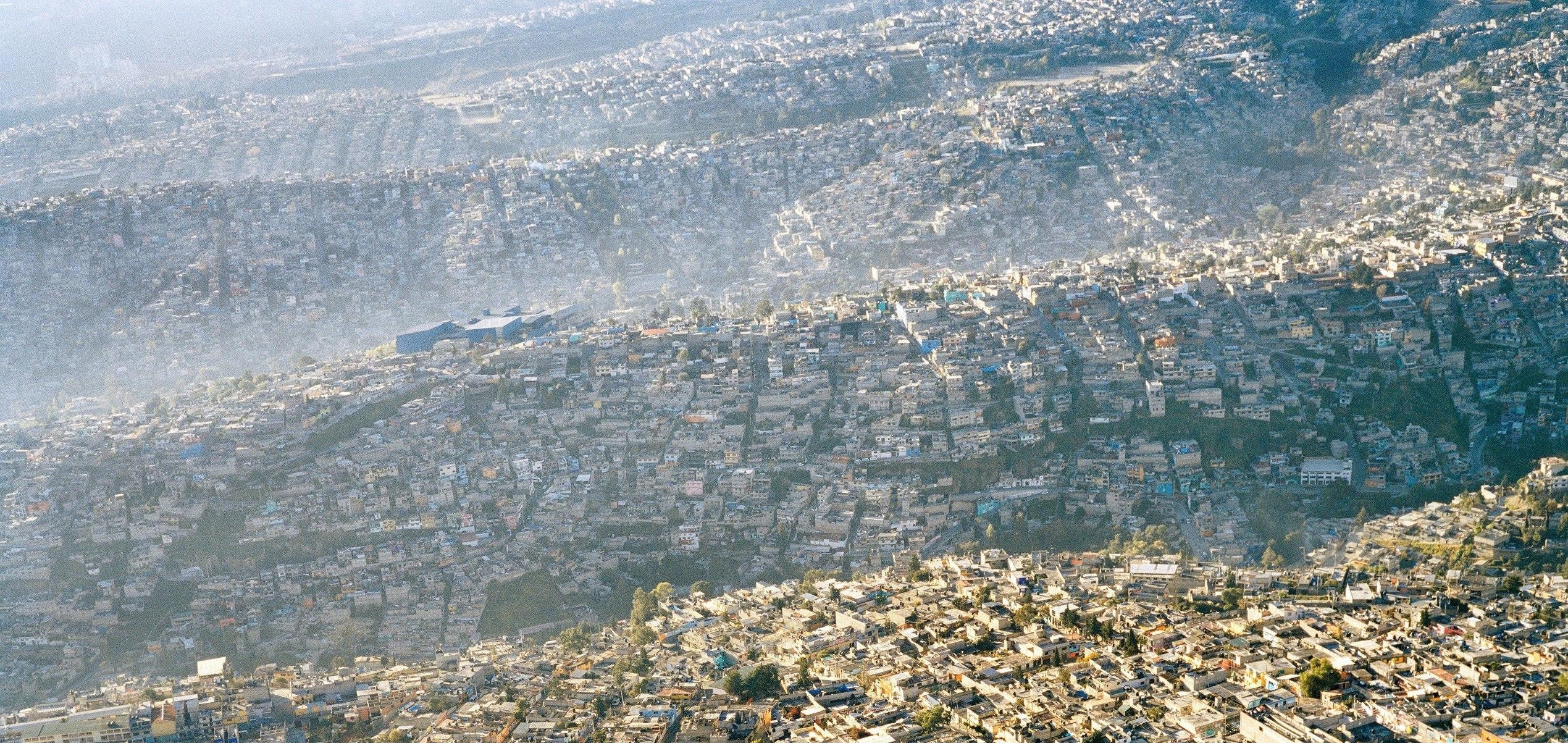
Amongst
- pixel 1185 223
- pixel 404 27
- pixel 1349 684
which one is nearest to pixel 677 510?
pixel 1349 684

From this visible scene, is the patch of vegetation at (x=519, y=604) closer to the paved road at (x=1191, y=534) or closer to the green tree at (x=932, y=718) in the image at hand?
the paved road at (x=1191, y=534)

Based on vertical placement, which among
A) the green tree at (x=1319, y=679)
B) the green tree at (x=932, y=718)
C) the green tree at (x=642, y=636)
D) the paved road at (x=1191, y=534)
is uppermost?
the green tree at (x=1319, y=679)

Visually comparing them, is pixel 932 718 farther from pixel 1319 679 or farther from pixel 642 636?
pixel 642 636

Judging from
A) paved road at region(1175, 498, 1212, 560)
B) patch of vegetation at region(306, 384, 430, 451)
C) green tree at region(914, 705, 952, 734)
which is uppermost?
green tree at region(914, 705, 952, 734)

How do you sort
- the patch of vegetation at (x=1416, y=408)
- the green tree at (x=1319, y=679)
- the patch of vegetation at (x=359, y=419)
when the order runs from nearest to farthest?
1. the green tree at (x=1319, y=679)
2. the patch of vegetation at (x=1416, y=408)
3. the patch of vegetation at (x=359, y=419)

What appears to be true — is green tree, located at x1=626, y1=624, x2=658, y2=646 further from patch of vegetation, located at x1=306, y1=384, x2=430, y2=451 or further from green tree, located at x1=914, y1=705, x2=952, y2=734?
patch of vegetation, located at x1=306, y1=384, x2=430, y2=451

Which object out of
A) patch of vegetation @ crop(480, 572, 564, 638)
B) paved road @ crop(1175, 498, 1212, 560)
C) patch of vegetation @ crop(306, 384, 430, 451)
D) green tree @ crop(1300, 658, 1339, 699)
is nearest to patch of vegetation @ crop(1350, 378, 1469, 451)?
paved road @ crop(1175, 498, 1212, 560)

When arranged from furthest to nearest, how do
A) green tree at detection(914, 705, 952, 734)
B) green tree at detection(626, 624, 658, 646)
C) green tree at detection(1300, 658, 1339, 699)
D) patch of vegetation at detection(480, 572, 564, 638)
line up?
patch of vegetation at detection(480, 572, 564, 638) → green tree at detection(626, 624, 658, 646) → green tree at detection(914, 705, 952, 734) → green tree at detection(1300, 658, 1339, 699)

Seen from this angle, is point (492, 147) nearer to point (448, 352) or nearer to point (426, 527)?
point (448, 352)

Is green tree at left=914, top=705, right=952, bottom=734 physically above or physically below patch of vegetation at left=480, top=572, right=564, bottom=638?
above

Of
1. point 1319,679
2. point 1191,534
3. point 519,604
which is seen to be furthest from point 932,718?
point 519,604

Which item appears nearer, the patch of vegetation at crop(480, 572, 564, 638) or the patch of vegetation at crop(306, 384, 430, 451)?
the patch of vegetation at crop(480, 572, 564, 638)

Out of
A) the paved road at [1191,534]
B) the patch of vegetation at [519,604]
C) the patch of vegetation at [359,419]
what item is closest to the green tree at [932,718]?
the paved road at [1191,534]
